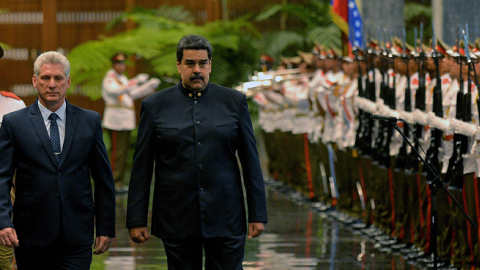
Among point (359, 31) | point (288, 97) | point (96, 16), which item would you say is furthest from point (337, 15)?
point (96, 16)

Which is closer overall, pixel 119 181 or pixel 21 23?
pixel 119 181

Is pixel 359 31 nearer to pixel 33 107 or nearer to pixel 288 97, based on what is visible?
pixel 288 97

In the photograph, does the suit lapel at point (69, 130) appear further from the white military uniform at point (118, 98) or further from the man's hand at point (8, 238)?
the white military uniform at point (118, 98)

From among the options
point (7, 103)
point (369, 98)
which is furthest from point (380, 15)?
point (7, 103)

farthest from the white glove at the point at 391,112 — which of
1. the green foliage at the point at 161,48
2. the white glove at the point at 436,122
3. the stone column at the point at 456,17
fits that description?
the green foliage at the point at 161,48

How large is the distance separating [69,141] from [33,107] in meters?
0.25

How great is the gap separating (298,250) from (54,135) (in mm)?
4175

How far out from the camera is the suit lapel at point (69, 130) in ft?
13.8

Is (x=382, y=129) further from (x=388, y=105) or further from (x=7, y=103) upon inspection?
(x=7, y=103)

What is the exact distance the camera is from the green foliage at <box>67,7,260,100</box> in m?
18.0

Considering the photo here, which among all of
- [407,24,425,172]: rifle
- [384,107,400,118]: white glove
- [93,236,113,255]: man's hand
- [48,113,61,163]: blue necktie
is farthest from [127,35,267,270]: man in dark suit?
[384,107,400,118]: white glove

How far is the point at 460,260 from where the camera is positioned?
6.77 meters

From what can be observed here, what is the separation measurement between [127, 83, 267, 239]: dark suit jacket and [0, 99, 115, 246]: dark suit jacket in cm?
24

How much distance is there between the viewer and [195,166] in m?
4.26
